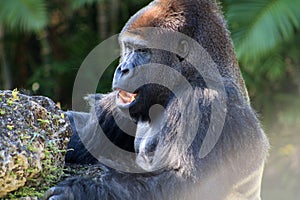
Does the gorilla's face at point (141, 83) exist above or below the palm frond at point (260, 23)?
above

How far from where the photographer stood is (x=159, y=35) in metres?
3.76

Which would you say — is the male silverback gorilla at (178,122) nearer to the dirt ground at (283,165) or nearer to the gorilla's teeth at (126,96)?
the gorilla's teeth at (126,96)

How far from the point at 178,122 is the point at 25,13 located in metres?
4.74

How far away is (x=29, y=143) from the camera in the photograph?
105 inches

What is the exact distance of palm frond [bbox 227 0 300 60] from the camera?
24.2ft

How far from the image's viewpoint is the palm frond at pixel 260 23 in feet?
24.2

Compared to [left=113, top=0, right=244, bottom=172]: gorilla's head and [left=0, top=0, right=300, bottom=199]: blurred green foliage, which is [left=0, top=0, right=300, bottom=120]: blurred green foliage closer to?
[left=0, top=0, right=300, bottom=199]: blurred green foliage

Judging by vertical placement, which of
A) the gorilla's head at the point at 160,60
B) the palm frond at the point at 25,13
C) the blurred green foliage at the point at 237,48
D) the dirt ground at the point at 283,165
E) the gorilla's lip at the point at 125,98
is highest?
the gorilla's head at the point at 160,60

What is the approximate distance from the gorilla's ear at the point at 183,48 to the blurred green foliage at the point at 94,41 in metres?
3.36

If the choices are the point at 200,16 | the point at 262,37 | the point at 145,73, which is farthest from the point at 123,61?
the point at 262,37

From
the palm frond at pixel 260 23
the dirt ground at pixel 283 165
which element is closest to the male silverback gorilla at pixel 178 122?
the palm frond at pixel 260 23

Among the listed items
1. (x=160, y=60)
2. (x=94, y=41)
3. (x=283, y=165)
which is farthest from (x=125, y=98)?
(x=283, y=165)

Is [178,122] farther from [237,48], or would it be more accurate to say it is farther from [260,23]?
[260,23]

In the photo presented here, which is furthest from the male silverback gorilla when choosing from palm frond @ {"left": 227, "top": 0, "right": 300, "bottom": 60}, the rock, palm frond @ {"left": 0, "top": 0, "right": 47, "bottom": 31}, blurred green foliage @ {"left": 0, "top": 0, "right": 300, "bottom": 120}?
palm frond @ {"left": 0, "top": 0, "right": 47, "bottom": 31}
